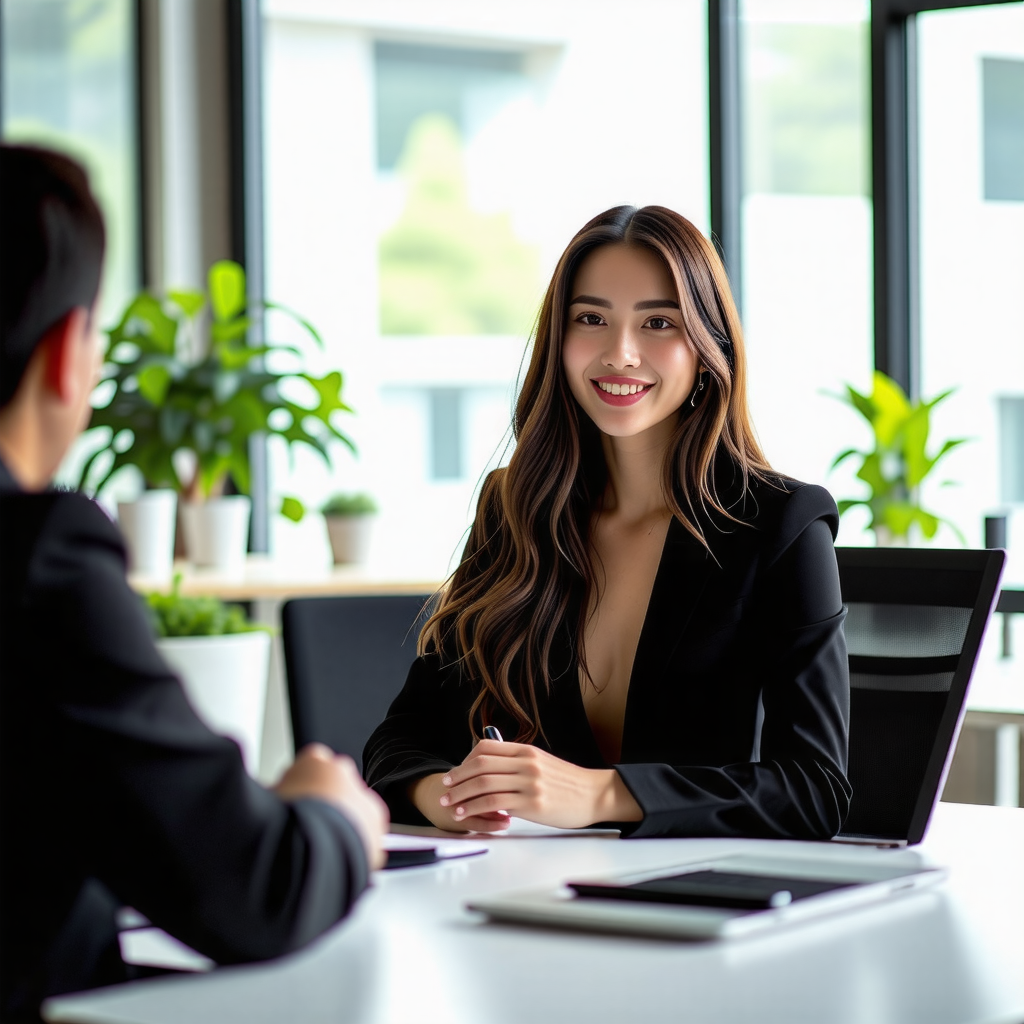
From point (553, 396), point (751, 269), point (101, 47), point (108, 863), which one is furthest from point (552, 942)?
point (101, 47)

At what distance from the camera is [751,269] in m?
4.12

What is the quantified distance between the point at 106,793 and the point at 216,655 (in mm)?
2788

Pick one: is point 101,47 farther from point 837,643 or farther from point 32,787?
point 32,787

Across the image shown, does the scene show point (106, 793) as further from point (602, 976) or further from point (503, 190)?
point (503, 190)

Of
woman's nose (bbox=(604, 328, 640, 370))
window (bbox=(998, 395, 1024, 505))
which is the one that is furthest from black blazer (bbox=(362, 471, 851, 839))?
window (bbox=(998, 395, 1024, 505))

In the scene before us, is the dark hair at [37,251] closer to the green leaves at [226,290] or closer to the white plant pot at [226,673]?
the white plant pot at [226,673]

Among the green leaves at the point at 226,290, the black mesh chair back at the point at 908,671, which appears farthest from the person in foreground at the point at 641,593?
the green leaves at the point at 226,290

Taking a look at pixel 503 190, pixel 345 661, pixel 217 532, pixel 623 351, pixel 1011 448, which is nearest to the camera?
pixel 623 351

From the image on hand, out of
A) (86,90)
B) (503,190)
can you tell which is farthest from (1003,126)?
(86,90)

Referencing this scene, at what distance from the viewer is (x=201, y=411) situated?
4.32 m

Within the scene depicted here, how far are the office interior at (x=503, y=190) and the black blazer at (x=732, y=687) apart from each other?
1.77 meters

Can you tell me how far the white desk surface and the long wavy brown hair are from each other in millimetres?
666

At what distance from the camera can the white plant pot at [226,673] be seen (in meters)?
3.70

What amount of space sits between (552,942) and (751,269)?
314cm
